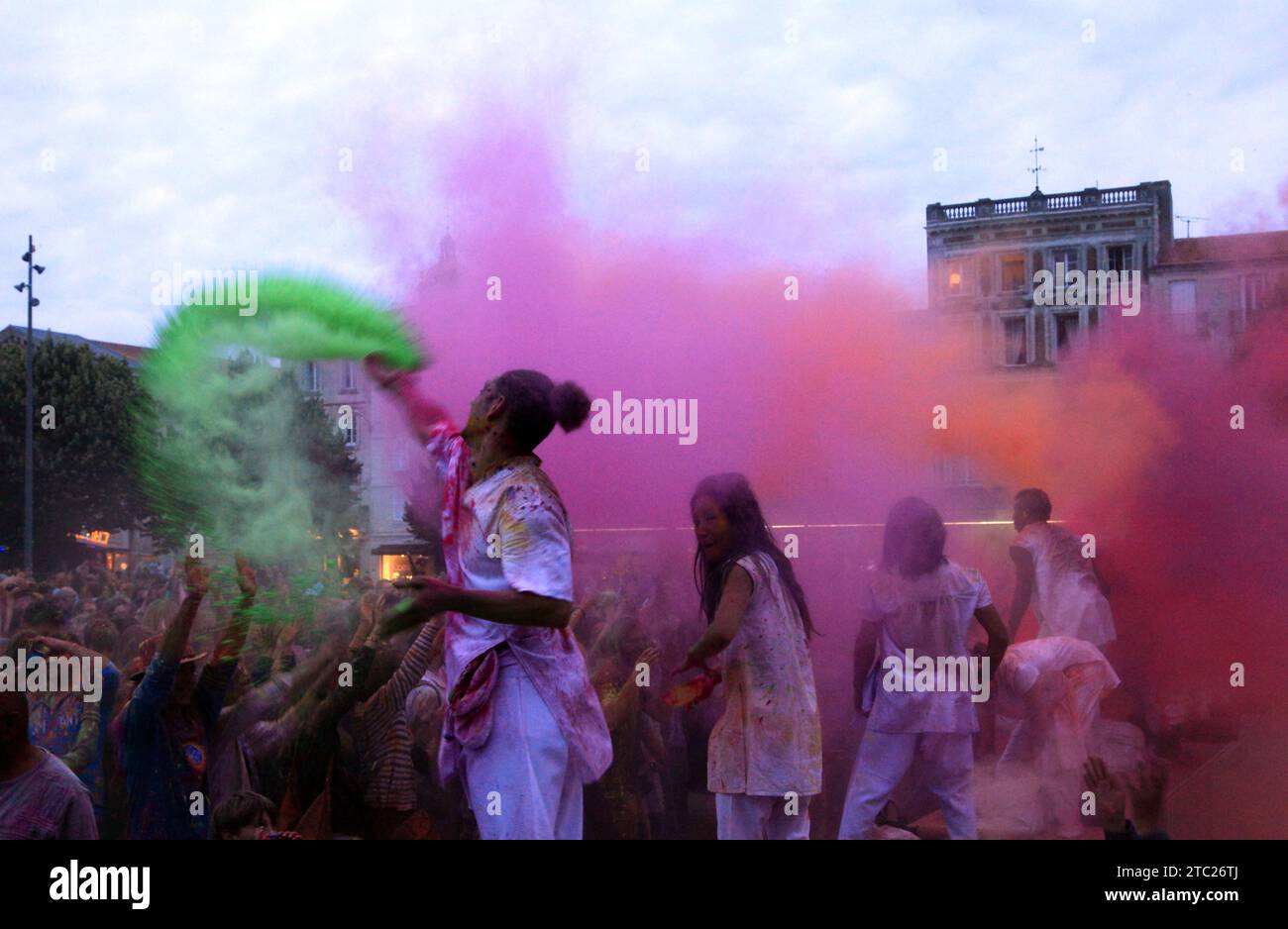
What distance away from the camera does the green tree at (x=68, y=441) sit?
4363mm

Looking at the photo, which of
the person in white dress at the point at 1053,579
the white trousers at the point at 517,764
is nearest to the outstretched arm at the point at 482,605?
the white trousers at the point at 517,764

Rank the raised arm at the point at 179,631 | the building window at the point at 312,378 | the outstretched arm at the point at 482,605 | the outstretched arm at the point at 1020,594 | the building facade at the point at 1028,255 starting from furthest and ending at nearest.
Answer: the outstretched arm at the point at 1020,594
the building window at the point at 312,378
the building facade at the point at 1028,255
the raised arm at the point at 179,631
the outstretched arm at the point at 482,605

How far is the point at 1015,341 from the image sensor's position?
4.54 metres

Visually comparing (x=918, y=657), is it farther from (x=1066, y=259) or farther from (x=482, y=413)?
(x=482, y=413)

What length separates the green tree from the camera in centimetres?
436

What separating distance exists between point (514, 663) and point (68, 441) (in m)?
1.92

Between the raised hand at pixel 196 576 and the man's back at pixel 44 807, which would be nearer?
the man's back at pixel 44 807

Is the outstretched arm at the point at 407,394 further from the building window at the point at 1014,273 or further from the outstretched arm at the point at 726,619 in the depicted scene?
the building window at the point at 1014,273

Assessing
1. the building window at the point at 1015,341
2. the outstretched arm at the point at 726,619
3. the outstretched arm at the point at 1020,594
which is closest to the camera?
the outstretched arm at the point at 726,619

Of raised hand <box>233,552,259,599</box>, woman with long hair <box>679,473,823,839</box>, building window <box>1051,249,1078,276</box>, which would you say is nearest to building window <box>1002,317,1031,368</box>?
building window <box>1051,249,1078,276</box>

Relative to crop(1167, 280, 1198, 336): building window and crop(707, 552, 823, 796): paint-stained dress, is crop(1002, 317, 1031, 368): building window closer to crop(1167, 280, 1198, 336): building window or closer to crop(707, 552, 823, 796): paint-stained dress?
crop(1167, 280, 1198, 336): building window

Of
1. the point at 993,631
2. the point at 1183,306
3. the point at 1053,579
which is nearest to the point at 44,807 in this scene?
the point at 993,631

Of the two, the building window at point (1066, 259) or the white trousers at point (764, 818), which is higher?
the building window at point (1066, 259)
